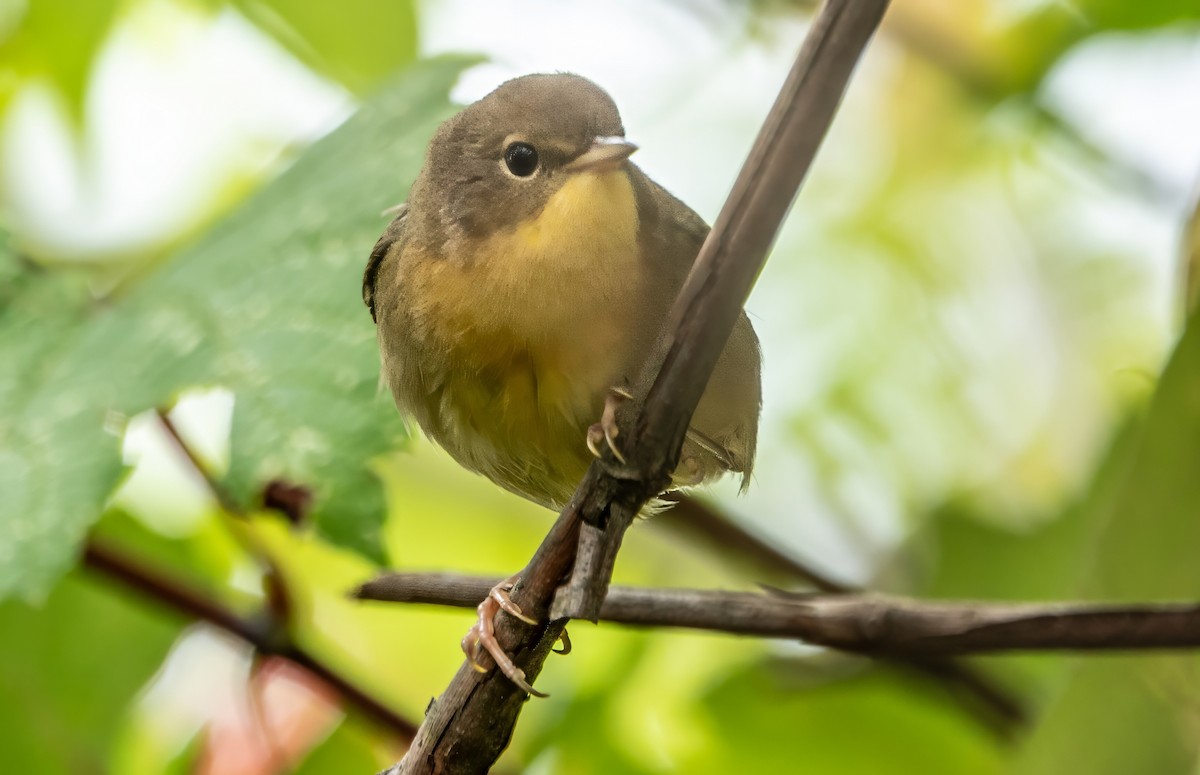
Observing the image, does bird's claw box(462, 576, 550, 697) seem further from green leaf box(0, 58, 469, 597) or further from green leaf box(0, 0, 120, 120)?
green leaf box(0, 0, 120, 120)

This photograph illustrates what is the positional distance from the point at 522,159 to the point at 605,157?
0.23 m

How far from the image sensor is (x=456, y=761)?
1546mm

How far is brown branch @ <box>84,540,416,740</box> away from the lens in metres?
2.39

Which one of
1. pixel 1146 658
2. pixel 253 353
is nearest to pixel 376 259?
pixel 253 353

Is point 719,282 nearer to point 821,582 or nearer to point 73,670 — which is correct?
point 821,582

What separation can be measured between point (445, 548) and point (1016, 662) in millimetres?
1505

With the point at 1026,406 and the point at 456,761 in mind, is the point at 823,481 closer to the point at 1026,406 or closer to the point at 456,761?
the point at 1026,406

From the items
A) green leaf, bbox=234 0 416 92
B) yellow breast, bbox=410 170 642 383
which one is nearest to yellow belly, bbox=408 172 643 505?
yellow breast, bbox=410 170 642 383

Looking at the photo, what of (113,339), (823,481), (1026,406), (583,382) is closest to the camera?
(583,382)

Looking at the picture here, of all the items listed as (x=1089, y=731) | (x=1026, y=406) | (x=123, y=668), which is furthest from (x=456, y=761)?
(x=1026, y=406)

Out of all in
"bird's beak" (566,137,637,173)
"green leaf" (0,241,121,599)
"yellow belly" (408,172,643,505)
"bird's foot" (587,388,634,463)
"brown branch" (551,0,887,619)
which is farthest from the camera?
"bird's beak" (566,137,637,173)

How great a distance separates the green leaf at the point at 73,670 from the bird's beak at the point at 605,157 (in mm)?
1258

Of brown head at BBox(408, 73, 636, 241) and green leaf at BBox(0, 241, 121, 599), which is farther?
brown head at BBox(408, 73, 636, 241)

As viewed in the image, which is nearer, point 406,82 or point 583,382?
point 583,382
